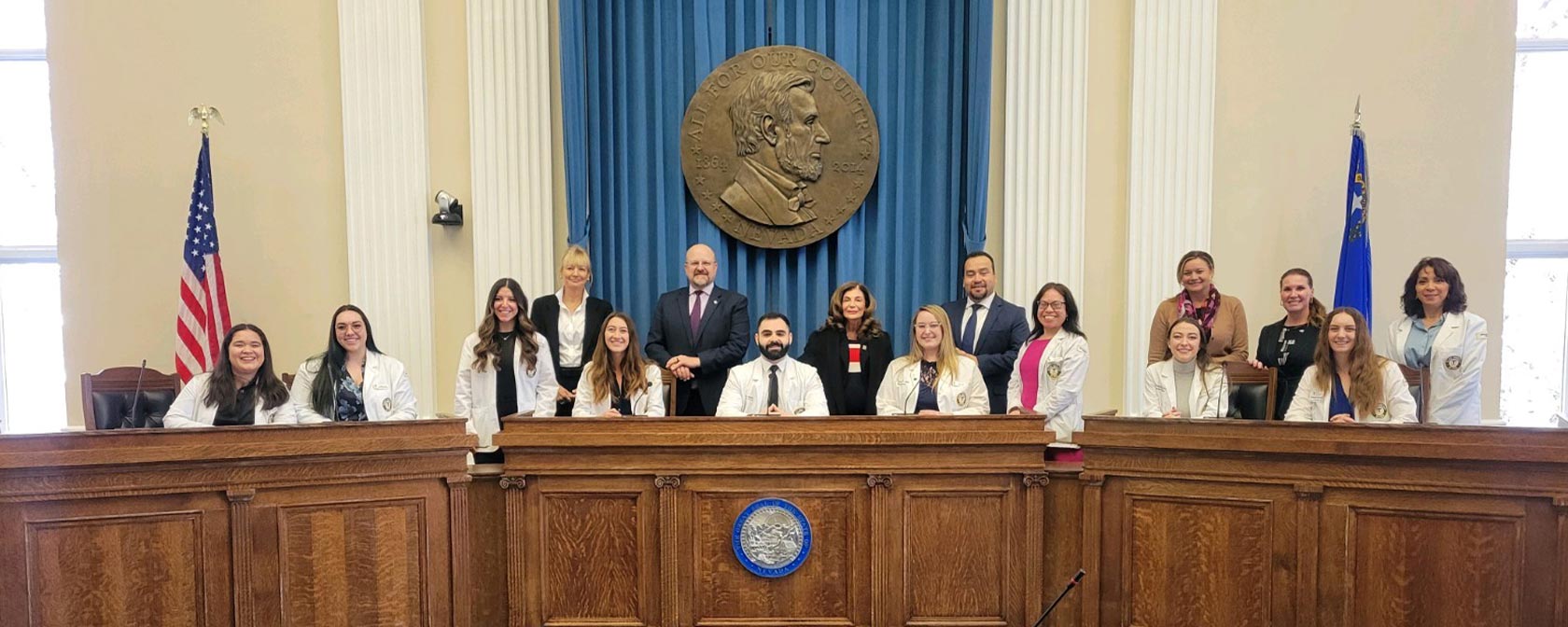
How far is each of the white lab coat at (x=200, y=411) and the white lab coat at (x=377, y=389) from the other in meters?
0.16

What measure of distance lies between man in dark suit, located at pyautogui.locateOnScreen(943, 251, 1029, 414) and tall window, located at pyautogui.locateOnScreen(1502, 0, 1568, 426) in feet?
13.5

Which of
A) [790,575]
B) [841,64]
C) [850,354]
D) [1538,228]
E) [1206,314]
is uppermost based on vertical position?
[841,64]

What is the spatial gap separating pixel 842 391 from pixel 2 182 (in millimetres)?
6952

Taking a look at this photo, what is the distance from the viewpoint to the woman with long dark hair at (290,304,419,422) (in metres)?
4.45

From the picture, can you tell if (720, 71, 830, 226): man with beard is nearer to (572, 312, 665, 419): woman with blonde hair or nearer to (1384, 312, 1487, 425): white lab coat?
(572, 312, 665, 419): woman with blonde hair

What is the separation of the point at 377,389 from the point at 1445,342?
5589 millimetres

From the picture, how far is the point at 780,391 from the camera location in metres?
4.77

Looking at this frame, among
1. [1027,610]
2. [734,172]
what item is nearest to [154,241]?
[734,172]

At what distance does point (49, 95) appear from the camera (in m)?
6.32

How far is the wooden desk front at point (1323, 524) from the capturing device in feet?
11.0

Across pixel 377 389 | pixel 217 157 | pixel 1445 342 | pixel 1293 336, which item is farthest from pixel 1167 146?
pixel 217 157

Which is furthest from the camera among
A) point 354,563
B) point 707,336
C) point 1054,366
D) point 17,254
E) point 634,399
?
point 17,254

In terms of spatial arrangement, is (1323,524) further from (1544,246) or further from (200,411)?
(200,411)

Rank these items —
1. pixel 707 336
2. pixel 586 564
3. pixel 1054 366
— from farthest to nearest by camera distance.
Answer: pixel 707 336
pixel 1054 366
pixel 586 564
